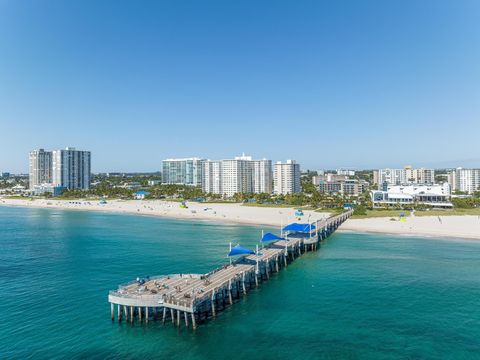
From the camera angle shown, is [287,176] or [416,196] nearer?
[416,196]

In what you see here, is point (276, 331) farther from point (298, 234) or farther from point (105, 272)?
point (298, 234)

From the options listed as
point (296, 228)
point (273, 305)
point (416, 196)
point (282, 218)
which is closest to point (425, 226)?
point (282, 218)

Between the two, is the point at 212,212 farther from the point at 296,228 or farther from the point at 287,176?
the point at 287,176

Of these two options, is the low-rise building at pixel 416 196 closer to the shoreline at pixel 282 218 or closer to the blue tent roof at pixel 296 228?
the shoreline at pixel 282 218

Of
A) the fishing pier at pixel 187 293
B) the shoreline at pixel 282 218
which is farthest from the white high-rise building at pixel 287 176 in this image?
the fishing pier at pixel 187 293

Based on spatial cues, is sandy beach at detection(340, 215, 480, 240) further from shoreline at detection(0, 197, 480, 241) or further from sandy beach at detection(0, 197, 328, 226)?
sandy beach at detection(0, 197, 328, 226)

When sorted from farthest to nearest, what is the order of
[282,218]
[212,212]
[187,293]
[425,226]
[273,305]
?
[212,212], [282,218], [425,226], [273,305], [187,293]
